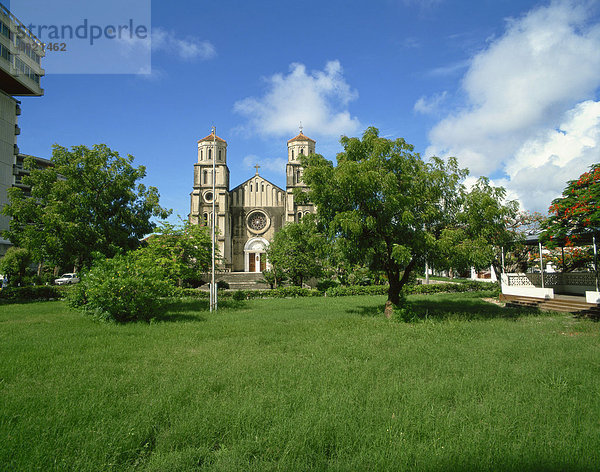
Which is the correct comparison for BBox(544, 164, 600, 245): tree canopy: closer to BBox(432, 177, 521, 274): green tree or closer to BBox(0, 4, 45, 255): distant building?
BBox(432, 177, 521, 274): green tree

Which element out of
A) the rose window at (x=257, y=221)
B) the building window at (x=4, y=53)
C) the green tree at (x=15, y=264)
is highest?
the building window at (x=4, y=53)

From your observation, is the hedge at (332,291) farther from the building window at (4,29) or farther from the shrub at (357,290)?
the building window at (4,29)

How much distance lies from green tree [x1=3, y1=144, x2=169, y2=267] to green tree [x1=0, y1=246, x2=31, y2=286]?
504cm

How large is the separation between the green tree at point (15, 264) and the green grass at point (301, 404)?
16.9m

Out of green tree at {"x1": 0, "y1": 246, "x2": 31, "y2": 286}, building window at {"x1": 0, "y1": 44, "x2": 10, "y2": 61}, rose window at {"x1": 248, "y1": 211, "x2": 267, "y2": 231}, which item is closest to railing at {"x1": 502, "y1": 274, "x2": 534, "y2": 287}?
green tree at {"x1": 0, "y1": 246, "x2": 31, "y2": 286}

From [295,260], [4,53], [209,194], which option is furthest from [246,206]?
[4,53]

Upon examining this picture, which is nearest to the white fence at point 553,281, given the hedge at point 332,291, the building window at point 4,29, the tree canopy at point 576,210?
the hedge at point 332,291

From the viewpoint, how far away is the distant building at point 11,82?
91.0 feet

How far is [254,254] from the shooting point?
3962 cm

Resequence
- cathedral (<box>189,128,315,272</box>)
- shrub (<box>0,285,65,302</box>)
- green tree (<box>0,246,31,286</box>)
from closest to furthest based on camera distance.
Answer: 1. shrub (<box>0,285,65,302</box>)
2. green tree (<box>0,246,31,286</box>)
3. cathedral (<box>189,128,315,272</box>)

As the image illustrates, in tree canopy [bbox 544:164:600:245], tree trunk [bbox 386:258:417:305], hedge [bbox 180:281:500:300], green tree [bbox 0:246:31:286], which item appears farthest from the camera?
green tree [bbox 0:246:31:286]

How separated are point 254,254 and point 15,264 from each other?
72.4 feet

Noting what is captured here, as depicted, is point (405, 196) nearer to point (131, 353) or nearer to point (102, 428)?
point (131, 353)

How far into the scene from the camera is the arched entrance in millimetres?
39281
